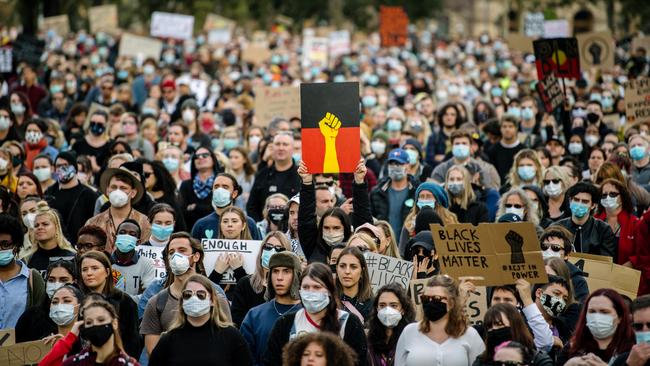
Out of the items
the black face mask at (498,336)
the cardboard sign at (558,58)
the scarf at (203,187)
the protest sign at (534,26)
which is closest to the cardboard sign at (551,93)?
the cardboard sign at (558,58)

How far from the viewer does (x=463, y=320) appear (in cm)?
922

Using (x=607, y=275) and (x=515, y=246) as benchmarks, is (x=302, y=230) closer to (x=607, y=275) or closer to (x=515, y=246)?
(x=515, y=246)

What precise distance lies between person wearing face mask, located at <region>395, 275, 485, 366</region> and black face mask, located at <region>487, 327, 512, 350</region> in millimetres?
177

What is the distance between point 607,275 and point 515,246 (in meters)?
1.71

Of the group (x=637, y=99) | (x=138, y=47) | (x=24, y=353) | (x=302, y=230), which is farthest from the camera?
(x=138, y=47)

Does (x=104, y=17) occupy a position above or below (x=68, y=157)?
above

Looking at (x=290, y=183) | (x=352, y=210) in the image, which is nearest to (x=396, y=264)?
(x=352, y=210)

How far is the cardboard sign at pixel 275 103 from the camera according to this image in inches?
850

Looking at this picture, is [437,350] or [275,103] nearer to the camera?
[437,350]

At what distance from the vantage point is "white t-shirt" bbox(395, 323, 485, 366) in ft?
29.6

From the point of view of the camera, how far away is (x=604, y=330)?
8844 mm

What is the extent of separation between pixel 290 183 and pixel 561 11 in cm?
6076

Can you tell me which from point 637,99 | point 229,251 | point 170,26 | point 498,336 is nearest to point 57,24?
point 170,26

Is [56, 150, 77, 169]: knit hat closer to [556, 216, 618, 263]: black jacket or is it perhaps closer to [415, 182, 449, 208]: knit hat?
[415, 182, 449, 208]: knit hat
